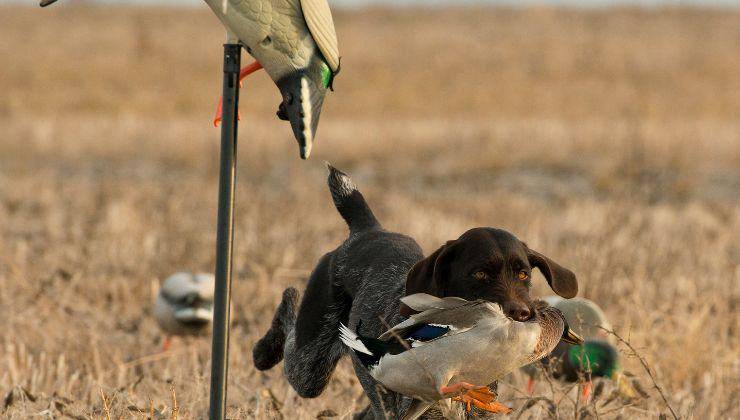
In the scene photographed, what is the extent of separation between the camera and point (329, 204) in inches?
420

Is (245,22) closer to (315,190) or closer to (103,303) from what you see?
(103,303)

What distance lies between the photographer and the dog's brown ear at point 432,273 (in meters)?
2.79

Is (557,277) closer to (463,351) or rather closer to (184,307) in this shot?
(463,351)

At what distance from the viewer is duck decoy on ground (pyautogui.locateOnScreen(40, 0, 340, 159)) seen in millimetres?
2551

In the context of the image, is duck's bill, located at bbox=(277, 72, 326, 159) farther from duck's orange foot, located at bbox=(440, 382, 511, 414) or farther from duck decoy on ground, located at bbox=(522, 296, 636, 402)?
duck decoy on ground, located at bbox=(522, 296, 636, 402)

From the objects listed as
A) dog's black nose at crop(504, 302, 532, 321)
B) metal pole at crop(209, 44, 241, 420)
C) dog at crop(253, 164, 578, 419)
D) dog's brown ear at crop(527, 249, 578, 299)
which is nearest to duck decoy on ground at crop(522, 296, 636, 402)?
dog at crop(253, 164, 578, 419)

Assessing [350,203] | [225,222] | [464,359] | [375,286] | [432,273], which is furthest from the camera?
[350,203]

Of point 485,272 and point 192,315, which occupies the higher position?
point 485,272

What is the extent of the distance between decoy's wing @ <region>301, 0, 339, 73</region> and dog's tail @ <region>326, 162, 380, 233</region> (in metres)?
1.02

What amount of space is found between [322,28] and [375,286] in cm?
100

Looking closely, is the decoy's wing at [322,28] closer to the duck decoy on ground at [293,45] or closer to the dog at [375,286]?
the duck decoy on ground at [293,45]

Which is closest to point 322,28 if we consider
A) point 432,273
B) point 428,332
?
point 432,273

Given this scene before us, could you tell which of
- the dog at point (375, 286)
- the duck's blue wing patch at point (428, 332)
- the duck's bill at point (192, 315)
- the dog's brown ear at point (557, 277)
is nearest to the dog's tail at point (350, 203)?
the dog at point (375, 286)

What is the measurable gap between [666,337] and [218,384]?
9.82ft
